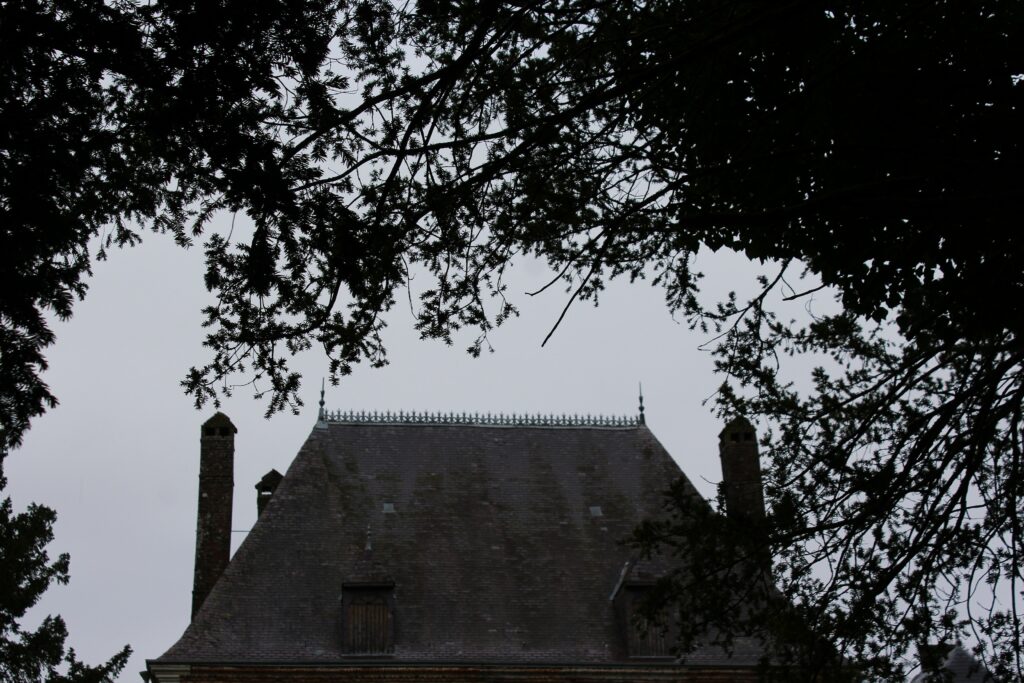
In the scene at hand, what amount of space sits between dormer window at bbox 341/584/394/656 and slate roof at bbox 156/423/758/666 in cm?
16

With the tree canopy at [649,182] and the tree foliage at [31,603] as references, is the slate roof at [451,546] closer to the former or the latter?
the tree foliage at [31,603]

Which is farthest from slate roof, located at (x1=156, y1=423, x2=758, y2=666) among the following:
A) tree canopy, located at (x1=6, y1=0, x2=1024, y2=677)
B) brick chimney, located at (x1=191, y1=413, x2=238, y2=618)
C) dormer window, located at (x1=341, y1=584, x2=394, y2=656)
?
tree canopy, located at (x1=6, y1=0, x2=1024, y2=677)

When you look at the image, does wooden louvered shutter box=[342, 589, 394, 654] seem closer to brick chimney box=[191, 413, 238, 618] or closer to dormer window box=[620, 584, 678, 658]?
brick chimney box=[191, 413, 238, 618]

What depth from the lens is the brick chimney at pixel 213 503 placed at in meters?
20.8

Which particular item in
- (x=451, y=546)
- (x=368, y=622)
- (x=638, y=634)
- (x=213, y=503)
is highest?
(x=213, y=503)

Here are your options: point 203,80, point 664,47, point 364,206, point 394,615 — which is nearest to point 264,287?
point 364,206

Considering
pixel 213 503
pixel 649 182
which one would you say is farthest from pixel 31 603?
pixel 649 182

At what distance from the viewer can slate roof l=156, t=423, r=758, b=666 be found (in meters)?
19.7

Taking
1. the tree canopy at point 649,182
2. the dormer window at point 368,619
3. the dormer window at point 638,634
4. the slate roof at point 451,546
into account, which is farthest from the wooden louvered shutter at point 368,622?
the tree canopy at point 649,182

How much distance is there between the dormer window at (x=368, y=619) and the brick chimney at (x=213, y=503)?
7.57 feet

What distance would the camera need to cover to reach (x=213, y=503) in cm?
2150

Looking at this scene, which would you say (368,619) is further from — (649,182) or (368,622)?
(649,182)

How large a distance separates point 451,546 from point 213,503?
12.9 ft

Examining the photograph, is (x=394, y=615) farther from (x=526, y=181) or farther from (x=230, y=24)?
(x=230, y=24)
